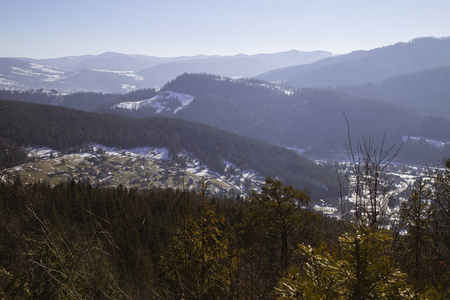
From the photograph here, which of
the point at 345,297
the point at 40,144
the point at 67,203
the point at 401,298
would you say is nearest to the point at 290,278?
the point at 345,297

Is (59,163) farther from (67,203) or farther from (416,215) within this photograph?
(416,215)

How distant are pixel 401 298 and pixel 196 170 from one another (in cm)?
19054

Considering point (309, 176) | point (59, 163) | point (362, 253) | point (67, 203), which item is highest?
point (362, 253)

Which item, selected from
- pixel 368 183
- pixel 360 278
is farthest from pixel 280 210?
pixel 360 278

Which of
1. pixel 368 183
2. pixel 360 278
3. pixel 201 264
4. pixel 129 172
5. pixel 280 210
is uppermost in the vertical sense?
pixel 368 183

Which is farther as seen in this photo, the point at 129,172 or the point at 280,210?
the point at 129,172

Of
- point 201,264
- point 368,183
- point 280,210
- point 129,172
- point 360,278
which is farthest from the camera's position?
point 129,172

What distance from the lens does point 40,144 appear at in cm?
18050

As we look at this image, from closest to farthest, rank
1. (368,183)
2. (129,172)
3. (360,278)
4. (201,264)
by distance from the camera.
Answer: (360,278) → (201,264) → (368,183) → (129,172)

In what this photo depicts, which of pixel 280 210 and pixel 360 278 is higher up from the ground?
pixel 360 278

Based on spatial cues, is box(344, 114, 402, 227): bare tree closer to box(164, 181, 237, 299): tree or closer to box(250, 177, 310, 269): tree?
box(164, 181, 237, 299): tree

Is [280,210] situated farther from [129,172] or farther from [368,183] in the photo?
[129,172]

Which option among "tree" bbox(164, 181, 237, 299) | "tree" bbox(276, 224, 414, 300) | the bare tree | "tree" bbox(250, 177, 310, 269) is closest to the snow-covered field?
"tree" bbox(250, 177, 310, 269)

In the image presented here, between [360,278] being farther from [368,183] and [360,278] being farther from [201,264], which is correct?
[368,183]
